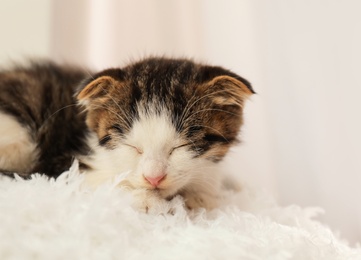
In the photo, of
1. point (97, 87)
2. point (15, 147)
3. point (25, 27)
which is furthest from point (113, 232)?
point (25, 27)

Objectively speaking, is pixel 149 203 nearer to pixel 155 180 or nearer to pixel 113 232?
pixel 155 180

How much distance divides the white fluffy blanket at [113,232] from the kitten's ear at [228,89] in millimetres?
288

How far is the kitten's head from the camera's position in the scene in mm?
838

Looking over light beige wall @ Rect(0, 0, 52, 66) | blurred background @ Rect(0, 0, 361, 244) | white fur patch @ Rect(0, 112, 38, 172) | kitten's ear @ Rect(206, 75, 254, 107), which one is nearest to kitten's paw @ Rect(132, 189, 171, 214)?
kitten's ear @ Rect(206, 75, 254, 107)

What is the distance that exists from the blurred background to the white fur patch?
42cm

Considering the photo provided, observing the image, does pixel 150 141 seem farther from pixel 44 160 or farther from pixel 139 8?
pixel 139 8

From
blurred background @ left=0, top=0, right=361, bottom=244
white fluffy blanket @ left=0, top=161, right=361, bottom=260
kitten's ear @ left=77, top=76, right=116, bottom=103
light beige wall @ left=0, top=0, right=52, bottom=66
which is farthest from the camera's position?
light beige wall @ left=0, top=0, right=52, bottom=66

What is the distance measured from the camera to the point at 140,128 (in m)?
0.87

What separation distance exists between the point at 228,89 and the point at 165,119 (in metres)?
0.18

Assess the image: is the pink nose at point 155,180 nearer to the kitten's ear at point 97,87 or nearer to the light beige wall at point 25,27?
the kitten's ear at point 97,87

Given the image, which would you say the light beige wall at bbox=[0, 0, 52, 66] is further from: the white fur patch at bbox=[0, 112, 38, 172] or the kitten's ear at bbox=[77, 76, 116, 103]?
the kitten's ear at bbox=[77, 76, 116, 103]

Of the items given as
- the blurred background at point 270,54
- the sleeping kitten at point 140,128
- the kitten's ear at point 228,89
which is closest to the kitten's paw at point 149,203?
the sleeping kitten at point 140,128

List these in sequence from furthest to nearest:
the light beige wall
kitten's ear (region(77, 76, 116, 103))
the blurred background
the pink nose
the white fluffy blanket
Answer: the light beige wall, the blurred background, kitten's ear (region(77, 76, 116, 103)), the pink nose, the white fluffy blanket

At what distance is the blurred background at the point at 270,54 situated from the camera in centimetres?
128
